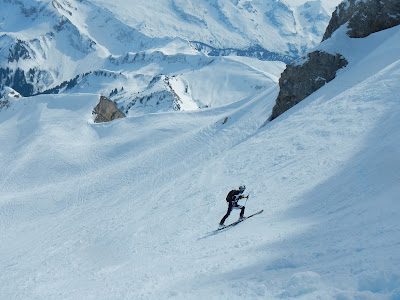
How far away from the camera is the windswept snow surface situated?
300 inches

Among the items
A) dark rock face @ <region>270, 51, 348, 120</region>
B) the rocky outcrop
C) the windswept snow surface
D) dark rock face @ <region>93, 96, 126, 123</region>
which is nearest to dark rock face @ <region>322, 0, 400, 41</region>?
the rocky outcrop

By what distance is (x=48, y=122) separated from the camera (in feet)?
193

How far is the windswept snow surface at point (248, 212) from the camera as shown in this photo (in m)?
7.61

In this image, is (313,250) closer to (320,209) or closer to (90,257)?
(320,209)

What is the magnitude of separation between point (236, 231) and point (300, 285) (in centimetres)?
531

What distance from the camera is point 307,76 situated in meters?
32.5

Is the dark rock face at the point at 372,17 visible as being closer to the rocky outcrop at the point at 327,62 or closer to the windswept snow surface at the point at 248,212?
the rocky outcrop at the point at 327,62

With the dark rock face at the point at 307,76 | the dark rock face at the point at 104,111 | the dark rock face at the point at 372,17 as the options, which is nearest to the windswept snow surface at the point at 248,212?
the dark rock face at the point at 372,17

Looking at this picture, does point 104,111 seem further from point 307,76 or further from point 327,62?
point 327,62

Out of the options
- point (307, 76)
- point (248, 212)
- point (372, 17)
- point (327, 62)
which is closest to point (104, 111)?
point (307, 76)

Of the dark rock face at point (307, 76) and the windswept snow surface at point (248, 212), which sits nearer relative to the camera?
the windswept snow surface at point (248, 212)

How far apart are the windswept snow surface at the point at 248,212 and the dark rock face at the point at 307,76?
2.18m

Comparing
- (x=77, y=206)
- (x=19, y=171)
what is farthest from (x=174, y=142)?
(x=19, y=171)

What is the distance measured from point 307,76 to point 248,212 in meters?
22.1
